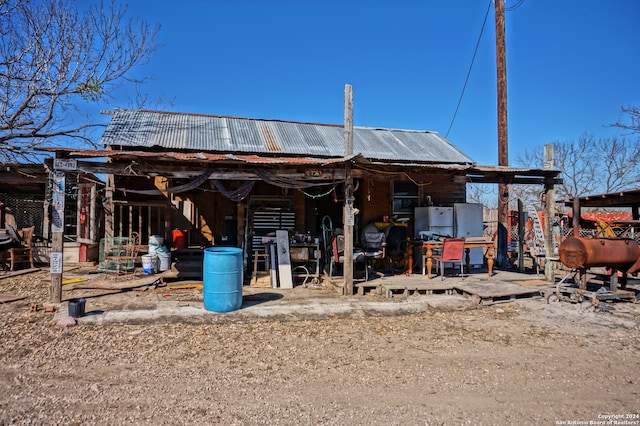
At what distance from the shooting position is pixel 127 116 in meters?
12.7

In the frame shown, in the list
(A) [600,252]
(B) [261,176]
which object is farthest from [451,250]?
(B) [261,176]

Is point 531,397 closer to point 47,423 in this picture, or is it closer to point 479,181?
point 47,423

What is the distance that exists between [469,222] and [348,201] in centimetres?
566

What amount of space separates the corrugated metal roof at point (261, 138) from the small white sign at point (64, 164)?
111 inches

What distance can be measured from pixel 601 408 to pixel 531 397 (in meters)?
0.59

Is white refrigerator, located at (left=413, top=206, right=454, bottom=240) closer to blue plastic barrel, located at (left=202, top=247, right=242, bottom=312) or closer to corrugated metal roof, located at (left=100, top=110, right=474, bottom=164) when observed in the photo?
corrugated metal roof, located at (left=100, top=110, right=474, bottom=164)

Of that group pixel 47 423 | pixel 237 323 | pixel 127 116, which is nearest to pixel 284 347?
pixel 237 323

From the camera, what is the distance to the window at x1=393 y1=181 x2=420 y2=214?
12789mm

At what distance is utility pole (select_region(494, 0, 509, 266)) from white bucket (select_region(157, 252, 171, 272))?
10414mm

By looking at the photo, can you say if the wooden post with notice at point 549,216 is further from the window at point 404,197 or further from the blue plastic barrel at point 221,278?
the blue plastic barrel at point 221,278

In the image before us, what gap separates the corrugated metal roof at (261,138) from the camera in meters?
11.2

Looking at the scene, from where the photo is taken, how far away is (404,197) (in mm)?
12867

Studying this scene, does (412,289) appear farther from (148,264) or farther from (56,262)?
(56,262)

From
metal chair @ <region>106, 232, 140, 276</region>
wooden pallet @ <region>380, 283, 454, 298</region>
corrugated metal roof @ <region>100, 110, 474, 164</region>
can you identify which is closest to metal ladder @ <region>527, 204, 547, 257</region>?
corrugated metal roof @ <region>100, 110, 474, 164</region>
